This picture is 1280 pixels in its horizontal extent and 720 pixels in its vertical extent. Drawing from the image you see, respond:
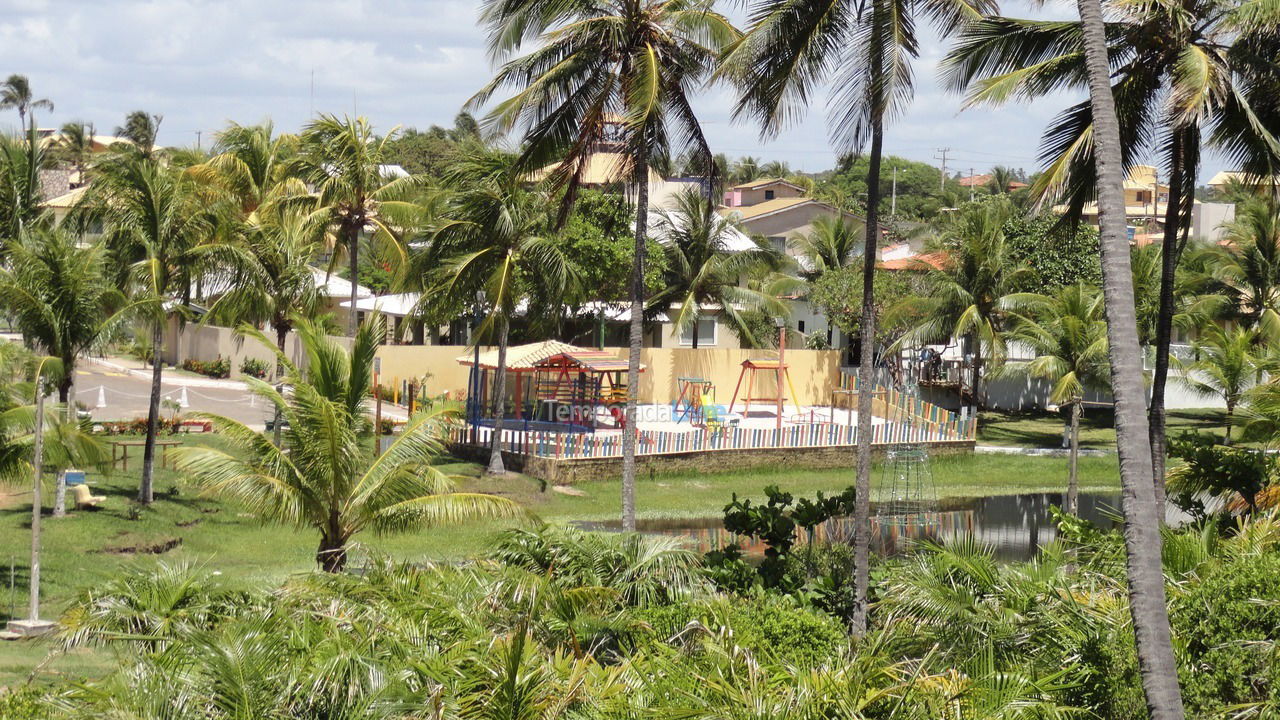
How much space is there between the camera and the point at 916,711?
8719 mm

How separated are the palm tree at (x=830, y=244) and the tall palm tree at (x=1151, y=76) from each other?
30614 millimetres

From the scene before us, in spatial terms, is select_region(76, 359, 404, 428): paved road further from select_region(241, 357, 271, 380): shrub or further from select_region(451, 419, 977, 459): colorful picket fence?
select_region(451, 419, 977, 459): colorful picket fence

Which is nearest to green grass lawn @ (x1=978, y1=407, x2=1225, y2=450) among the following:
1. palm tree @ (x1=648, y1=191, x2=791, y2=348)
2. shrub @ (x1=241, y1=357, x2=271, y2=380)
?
palm tree @ (x1=648, y1=191, x2=791, y2=348)

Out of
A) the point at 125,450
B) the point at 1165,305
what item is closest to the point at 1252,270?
the point at 1165,305

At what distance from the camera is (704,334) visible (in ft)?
156

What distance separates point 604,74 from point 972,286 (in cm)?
2563

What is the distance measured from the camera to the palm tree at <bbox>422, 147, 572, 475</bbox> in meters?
28.1

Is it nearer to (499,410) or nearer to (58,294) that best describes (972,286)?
(499,410)

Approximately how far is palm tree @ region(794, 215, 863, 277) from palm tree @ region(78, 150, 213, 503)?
27079 mm

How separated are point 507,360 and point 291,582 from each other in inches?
822

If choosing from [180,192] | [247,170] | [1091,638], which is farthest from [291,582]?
[247,170]

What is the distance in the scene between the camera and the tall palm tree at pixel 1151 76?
1426 cm

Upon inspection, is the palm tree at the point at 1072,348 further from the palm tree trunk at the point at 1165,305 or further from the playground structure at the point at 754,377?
the palm tree trunk at the point at 1165,305

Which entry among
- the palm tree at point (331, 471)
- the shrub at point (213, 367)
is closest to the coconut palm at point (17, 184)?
the palm tree at point (331, 471)
